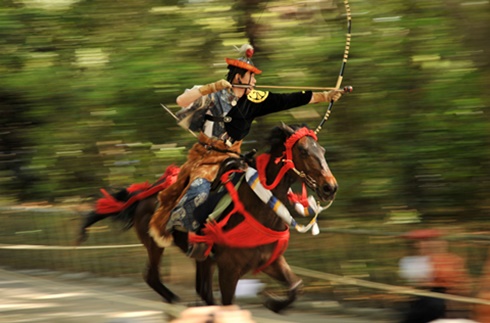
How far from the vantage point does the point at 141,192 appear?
29.5 ft

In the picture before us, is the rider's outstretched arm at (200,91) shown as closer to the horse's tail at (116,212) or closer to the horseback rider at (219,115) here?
the horseback rider at (219,115)

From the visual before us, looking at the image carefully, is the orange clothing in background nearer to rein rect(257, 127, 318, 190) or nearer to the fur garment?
rein rect(257, 127, 318, 190)

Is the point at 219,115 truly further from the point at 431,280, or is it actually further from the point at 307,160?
the point at 431,280

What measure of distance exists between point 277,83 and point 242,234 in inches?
126

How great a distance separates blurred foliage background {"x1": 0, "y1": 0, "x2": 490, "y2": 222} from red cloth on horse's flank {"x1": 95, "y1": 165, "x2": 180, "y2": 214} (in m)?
1.86

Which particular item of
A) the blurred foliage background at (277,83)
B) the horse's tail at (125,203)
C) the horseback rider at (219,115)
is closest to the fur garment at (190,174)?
the horseback rider at (219,115)

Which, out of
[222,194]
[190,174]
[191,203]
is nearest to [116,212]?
[190,174]

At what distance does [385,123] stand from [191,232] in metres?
2.94

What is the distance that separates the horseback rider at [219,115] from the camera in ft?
25.0

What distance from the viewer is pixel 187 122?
780cm

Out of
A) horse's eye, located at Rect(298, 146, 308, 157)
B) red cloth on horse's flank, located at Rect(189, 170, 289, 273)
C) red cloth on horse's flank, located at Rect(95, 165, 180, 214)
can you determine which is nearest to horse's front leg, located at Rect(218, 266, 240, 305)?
red cloth on horse's flank, located at Rect(189, 170, 289, 273)

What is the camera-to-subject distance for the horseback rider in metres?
7.62

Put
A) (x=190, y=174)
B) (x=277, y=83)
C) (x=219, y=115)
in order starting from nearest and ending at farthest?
(x=219, y=115) → (x=190, y=174) → (x=277, y=83)

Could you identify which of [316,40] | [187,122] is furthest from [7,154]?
[187,122]
